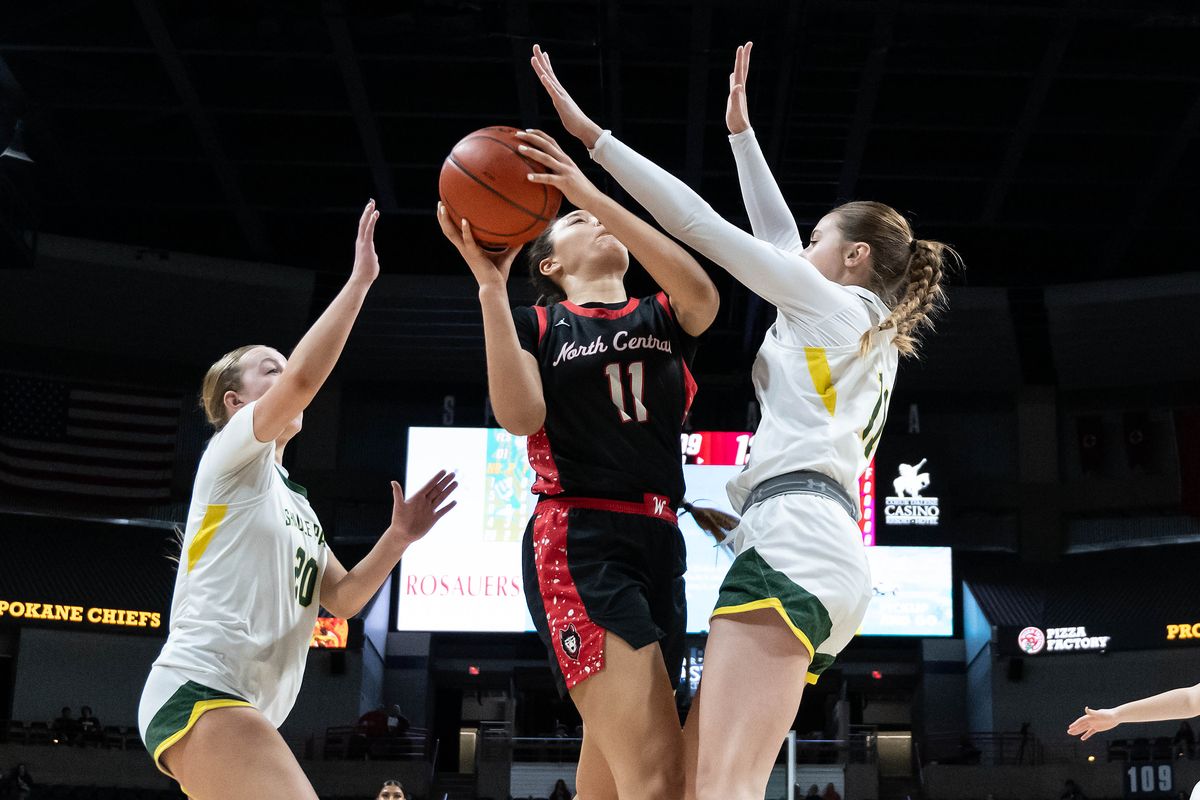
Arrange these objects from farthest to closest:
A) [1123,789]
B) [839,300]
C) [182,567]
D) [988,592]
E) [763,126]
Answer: [988,592]
[1123,789]
[763,126]
[182,567]
[839,300]

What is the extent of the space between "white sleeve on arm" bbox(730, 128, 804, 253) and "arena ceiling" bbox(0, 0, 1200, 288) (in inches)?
439

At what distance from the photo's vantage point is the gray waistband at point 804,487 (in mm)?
3414

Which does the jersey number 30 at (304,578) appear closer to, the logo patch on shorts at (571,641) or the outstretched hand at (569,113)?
the logo patch on shorts at (571,641)

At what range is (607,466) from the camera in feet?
12.1

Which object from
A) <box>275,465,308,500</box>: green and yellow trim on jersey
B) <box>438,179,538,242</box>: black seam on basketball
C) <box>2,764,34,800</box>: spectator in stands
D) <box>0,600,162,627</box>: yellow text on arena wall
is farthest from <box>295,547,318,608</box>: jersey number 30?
<box>0,600,162,627</box>: yellow text on arena wall

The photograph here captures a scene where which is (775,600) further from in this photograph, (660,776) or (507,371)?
(507,371)

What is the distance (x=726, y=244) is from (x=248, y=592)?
181 cm

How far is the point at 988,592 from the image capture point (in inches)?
944

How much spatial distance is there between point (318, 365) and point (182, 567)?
842 mm

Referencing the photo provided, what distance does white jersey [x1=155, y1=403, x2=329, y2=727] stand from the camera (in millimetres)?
3973

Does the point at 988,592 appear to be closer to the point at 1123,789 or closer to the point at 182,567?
the point at 1123,789

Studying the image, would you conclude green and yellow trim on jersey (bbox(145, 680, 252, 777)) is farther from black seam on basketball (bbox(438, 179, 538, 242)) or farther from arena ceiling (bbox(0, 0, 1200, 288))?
arena ceiling (bbox(0, 0, 1200, 288))

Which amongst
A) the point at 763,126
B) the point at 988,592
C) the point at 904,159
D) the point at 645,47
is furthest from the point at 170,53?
the point at 988,592

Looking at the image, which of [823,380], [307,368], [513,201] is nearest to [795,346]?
[823,380]
